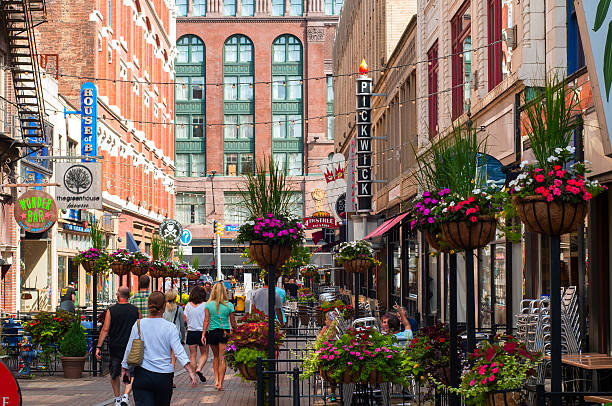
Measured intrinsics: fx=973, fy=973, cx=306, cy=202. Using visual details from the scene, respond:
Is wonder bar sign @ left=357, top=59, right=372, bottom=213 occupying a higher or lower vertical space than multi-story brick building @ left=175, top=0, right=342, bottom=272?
lower

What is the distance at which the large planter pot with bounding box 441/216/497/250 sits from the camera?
10746 millimetres

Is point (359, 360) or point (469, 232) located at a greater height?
point (469, 232)

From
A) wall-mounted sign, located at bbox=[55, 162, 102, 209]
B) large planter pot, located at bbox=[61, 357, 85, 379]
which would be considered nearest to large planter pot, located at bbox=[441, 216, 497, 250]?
large planter pot, located at bbox=[61, 357, 85, 379]

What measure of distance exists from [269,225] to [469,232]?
162 inches

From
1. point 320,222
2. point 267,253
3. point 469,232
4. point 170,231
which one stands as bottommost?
point 267,253

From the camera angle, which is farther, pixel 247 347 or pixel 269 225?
pixel 247 347

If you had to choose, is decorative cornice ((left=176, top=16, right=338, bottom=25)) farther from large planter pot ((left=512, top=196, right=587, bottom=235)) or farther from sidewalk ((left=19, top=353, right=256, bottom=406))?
large planter pot ((left=512, top=196, right=587, bottom=235))

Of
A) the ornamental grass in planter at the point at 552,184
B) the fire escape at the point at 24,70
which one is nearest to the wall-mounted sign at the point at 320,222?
the fire escape at the point at 24,70

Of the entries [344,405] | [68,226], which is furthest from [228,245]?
[344,405]

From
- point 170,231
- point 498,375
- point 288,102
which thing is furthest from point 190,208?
point 498,375

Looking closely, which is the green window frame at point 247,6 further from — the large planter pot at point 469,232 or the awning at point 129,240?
the large planter pot at point 469,232

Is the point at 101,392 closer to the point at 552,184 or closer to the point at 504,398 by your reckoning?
the point at 504,398

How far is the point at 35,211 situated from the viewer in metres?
29.2

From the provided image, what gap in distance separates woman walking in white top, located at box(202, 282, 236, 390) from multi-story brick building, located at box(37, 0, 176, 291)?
14.7m
